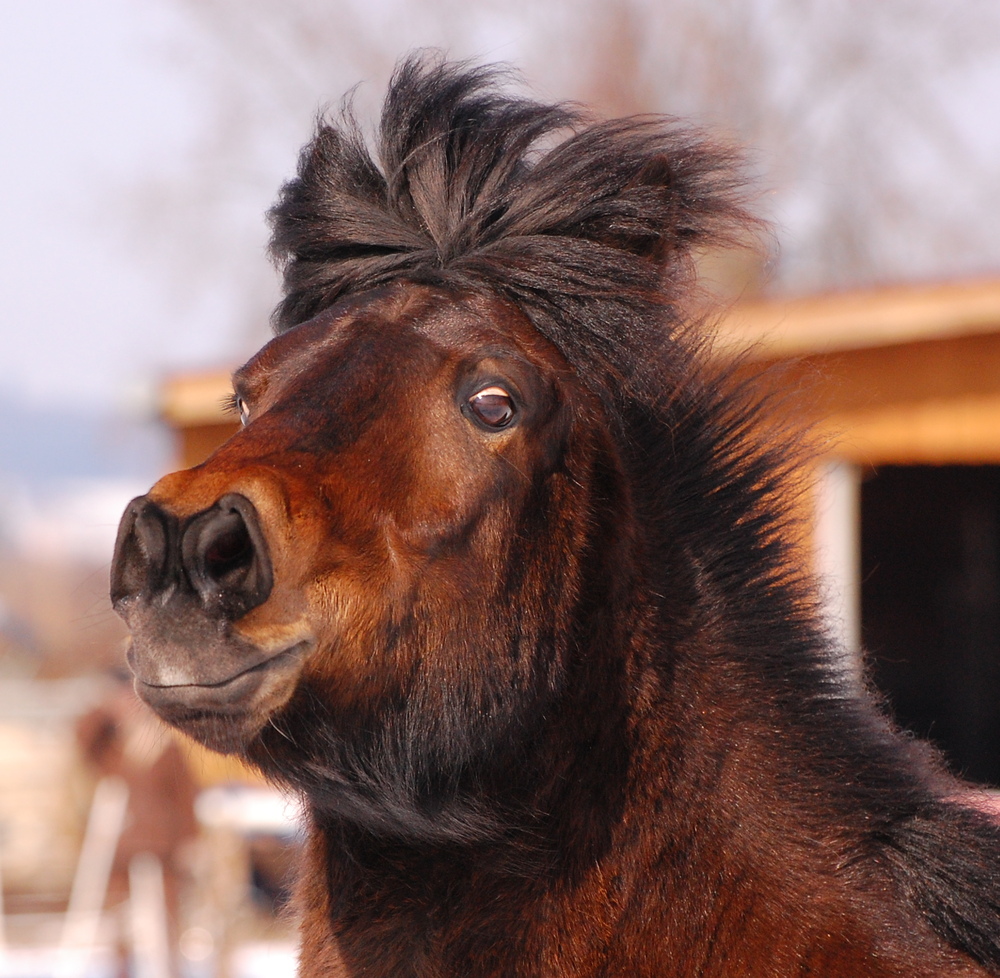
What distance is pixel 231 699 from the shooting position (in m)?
1.84

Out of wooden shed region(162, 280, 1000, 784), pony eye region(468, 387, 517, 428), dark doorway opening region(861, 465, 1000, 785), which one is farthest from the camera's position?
dark doorway opening region(861, 465, 1000, 785)

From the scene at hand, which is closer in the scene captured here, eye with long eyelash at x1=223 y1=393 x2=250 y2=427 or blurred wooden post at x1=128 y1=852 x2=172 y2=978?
eye with long eyelash at x1=223 y1=393 x2=250 y2=427

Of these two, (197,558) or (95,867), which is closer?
(197,558)

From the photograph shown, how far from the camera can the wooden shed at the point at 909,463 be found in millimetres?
6664

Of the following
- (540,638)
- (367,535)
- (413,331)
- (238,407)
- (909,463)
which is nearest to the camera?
(367,535)

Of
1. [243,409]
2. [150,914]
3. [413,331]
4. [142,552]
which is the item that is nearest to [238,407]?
[243,409]

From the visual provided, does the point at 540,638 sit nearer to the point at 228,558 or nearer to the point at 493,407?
the point at 493,407

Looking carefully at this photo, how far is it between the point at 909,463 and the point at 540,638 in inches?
252

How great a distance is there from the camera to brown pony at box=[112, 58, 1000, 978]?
6.29 ft

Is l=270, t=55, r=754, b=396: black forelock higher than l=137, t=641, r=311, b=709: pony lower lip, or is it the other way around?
l=270, t=55, r=754, b=396: black forelock

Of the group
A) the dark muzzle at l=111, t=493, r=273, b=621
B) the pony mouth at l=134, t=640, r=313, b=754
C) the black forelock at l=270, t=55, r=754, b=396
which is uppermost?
the black forelock at l=270, t=55, r=754, b=396

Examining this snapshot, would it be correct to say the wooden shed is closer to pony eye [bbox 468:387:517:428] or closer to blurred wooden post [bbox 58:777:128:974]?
pony eye [bbox 468:387:517:428]

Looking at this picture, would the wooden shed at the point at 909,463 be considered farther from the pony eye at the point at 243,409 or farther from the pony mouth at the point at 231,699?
the pony mouth at the point at 231,699

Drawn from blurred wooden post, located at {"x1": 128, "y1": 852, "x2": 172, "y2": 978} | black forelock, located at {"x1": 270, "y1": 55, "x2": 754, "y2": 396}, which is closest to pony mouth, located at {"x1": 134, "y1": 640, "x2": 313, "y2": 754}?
black forelock, located at {"x1": 270, "y1": 55, "x2": 754, "y2": 396}
